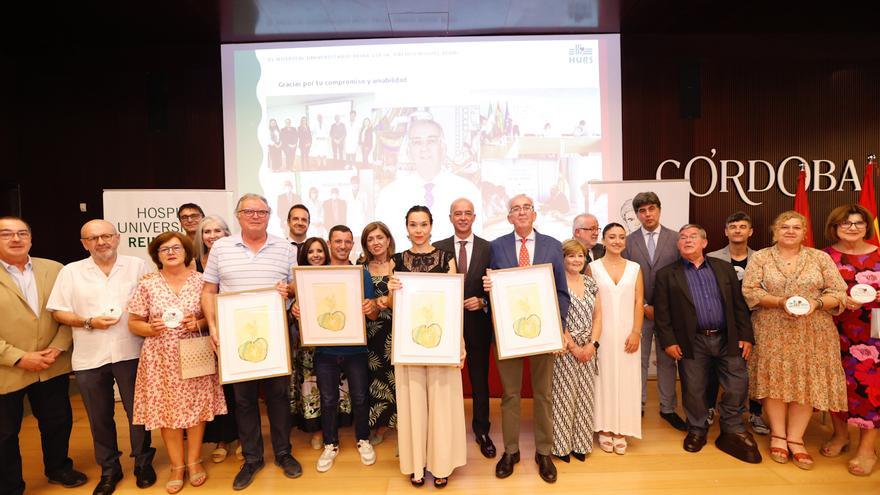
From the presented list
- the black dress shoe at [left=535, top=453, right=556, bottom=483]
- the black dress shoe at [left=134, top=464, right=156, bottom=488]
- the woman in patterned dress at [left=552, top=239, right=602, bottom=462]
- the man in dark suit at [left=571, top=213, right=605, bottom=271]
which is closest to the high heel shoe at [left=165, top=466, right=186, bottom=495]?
the black dress shoe at [left=134, top=464, right=156, bottom=488]

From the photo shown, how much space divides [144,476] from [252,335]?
49.5 inches

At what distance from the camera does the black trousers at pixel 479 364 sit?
311 cm

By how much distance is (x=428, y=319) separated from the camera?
2527mm

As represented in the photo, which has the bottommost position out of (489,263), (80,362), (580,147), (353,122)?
(80,362)

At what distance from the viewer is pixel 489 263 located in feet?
9.70

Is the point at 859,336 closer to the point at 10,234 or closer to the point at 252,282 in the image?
the point at 252,282

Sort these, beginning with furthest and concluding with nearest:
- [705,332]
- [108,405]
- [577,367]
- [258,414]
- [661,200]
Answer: [661,200]
[705,332]
[577,367]
[258,414]
[108,405]

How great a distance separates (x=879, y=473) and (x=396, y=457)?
3.29m

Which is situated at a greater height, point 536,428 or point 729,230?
point 729,230

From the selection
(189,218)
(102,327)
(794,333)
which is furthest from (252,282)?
(794,333)

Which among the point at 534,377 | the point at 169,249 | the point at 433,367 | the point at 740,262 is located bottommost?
the point at 534,377

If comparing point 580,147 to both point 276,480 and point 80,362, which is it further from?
point 80,362

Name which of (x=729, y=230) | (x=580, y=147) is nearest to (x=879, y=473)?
(x=729, y=230)

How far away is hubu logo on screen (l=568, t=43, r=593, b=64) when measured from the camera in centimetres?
550
